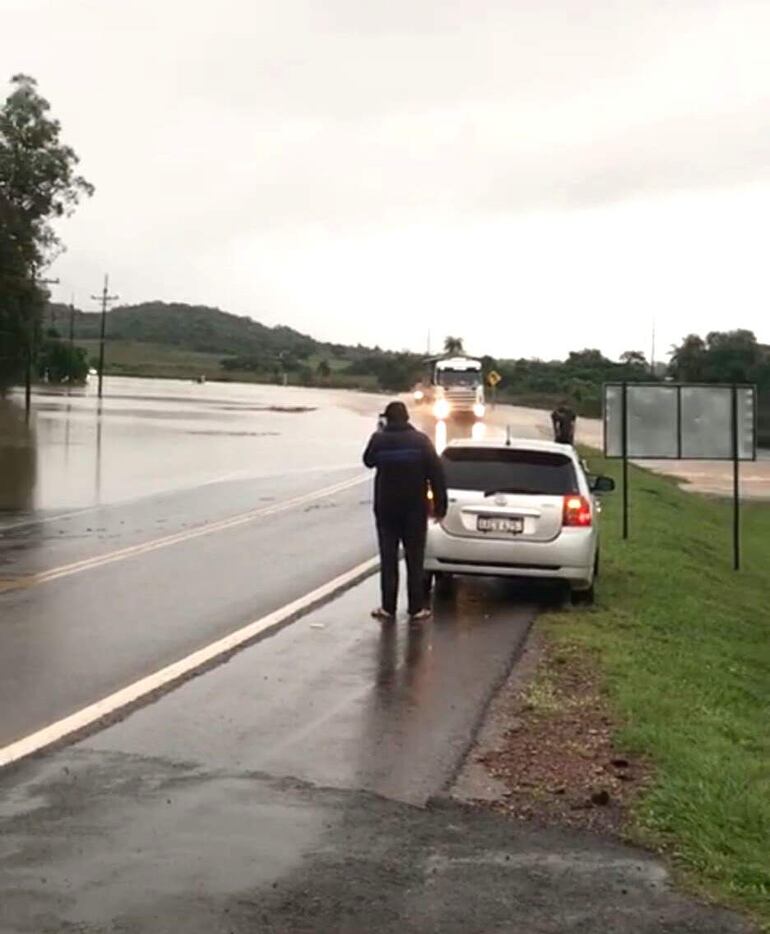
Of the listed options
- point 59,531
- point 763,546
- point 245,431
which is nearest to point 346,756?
point 59,531

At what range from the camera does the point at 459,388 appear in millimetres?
61031

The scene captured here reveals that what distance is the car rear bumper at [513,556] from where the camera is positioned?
12.6m

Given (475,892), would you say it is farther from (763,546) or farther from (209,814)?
(763,546)

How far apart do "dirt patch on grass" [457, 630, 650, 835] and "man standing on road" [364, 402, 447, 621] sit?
7.48 feet

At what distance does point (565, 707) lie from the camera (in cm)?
851

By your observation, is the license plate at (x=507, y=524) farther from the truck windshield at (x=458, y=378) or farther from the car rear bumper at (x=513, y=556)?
the truck windshield at (x=458, y=378)

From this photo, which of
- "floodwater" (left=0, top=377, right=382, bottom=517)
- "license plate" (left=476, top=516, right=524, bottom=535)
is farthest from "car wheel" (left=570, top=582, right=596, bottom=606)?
"floodwater" (left=0, top=377, right=382, bottom=517)

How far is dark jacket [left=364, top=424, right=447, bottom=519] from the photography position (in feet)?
37.7

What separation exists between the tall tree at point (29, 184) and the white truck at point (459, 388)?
61.5 feet

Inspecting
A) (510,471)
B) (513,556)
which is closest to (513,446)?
(510,471)

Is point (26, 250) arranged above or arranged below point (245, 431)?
above

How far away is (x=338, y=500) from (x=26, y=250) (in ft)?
130

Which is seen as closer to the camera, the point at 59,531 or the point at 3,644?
the point at 3,644

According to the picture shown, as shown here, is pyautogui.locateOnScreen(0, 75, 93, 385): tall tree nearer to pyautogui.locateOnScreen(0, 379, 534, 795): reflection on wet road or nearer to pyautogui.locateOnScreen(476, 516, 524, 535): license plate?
pyautogui.locateOnScreen(0, 379, 534, 795): reflection on wet road
